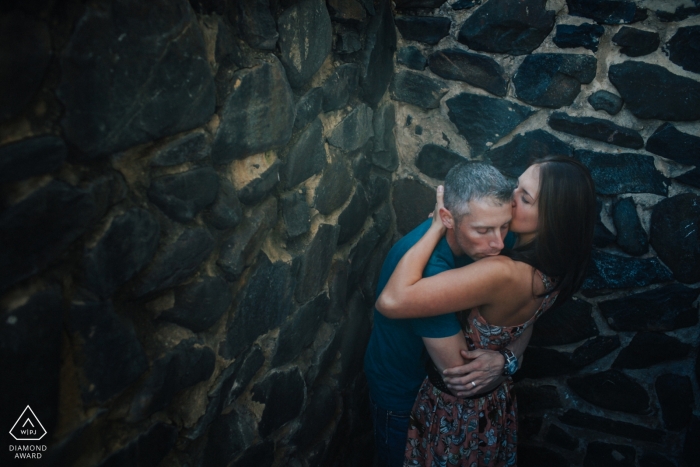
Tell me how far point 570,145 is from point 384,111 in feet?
2.66

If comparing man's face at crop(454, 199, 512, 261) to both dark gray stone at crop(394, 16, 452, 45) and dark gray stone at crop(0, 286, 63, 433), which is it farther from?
dark gray stone at crop(0, 286, 63, 433)

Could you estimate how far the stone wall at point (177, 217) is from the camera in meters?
0.90

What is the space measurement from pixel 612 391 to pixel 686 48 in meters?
1.59

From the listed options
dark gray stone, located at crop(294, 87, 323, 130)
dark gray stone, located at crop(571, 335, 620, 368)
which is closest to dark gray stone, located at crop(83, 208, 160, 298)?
dark gray stone, located at crop(294, 87, 323, 130)

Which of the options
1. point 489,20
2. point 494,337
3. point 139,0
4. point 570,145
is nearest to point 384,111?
point 489,20

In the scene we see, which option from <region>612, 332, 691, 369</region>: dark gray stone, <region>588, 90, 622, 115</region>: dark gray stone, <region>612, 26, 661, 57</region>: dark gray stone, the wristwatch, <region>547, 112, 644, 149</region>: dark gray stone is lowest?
<region>612, 332, 691, 369</region>: dark gray stone

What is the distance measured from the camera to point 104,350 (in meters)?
1.10

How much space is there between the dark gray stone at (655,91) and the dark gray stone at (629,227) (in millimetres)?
372

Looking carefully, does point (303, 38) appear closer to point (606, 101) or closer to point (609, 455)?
point (606, 101)

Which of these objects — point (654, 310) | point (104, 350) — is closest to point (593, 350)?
point (654, 310)

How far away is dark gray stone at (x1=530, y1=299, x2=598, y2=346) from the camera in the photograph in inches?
92.4

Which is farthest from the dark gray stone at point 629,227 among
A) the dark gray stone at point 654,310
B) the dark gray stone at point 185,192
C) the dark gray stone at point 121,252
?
the dark gray stone at point 121,252

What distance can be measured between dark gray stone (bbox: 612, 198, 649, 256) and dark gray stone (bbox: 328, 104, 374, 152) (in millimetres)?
1101

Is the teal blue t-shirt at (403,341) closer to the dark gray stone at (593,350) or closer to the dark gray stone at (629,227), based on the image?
the dark gray stone at (629,227)
